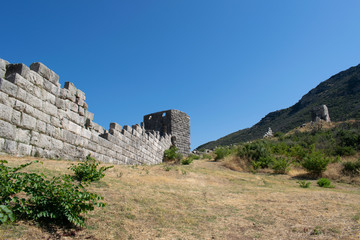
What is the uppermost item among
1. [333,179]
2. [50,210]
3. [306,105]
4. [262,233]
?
[306,105]

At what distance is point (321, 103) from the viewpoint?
46.6 m

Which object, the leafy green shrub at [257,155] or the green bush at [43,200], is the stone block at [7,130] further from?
the leafy green shrub at [257,155]

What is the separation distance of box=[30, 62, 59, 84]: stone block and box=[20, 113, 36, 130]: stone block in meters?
1.32

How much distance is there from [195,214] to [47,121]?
187 inches

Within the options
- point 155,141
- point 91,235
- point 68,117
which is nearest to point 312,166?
point 155,141

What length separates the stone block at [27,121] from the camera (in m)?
6.47

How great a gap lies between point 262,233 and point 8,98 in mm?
6084

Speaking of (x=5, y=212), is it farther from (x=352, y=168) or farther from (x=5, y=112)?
(x=352, y=168)

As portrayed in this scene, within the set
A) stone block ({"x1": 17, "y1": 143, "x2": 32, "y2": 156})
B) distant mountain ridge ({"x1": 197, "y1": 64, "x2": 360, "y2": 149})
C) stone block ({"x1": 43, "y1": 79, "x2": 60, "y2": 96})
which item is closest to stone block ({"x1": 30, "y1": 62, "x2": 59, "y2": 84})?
stone block ({"x1": 43, "y1": 79, "x2": 60, "y2": 96})

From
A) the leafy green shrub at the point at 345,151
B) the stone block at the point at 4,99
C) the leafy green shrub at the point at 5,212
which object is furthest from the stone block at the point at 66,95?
the leafy green shrub at the point at 345,151

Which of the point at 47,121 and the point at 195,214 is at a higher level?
the point at 47,121

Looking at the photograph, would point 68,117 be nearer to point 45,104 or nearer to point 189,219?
point 45,104

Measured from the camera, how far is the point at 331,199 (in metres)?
7.46

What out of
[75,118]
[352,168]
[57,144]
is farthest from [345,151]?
[57,144]
